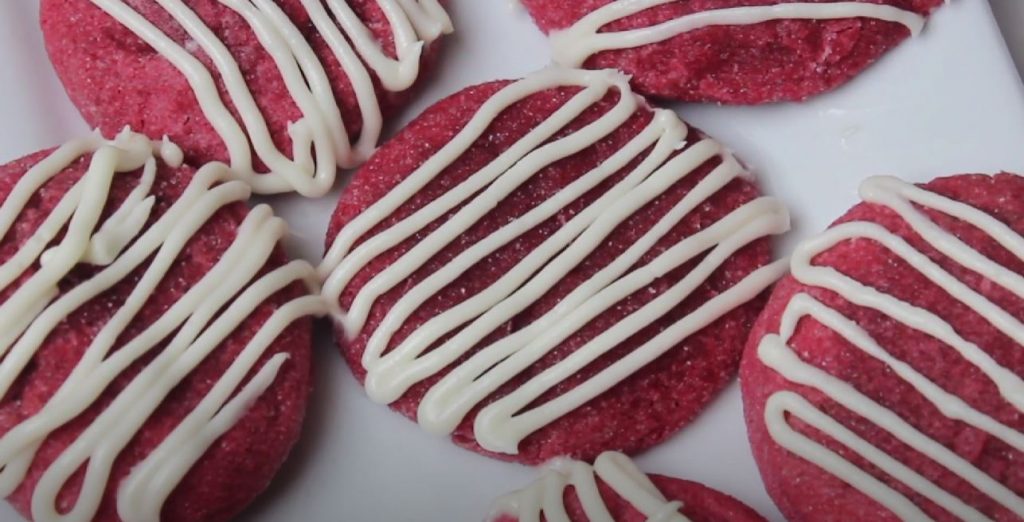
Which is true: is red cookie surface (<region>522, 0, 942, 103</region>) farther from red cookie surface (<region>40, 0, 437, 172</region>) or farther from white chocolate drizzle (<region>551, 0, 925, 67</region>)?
red cookie surface (<region>40, 0, 437, 172</region>)

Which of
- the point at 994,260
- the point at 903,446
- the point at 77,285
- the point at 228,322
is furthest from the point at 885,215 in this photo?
the point at 77,285

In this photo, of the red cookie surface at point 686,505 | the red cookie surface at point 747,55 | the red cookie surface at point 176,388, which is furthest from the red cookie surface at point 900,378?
the red cookie surface at point 176,388

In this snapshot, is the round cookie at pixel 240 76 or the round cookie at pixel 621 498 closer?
the round cookie at pixel 621 498

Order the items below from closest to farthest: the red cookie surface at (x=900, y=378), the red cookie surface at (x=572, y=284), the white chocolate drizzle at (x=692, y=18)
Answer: the red cookie surface at (x=900, y=378), the red cookie surface at (x=572, y=284), the white chocolate drizzle at (x=692, y=18)

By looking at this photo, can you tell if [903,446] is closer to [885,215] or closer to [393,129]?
[885,215]

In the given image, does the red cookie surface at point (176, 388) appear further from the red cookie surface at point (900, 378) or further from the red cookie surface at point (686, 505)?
the red cookie surface at point (900, 378)

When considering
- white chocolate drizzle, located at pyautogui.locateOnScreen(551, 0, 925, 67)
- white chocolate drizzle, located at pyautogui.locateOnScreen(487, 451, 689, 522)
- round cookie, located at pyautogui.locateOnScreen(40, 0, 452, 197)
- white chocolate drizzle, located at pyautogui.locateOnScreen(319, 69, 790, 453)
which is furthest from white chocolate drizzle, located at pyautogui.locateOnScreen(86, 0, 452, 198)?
white chocolate drizzle, located at pyautogui.locateOnScreen(487, 451, 689, 522)
